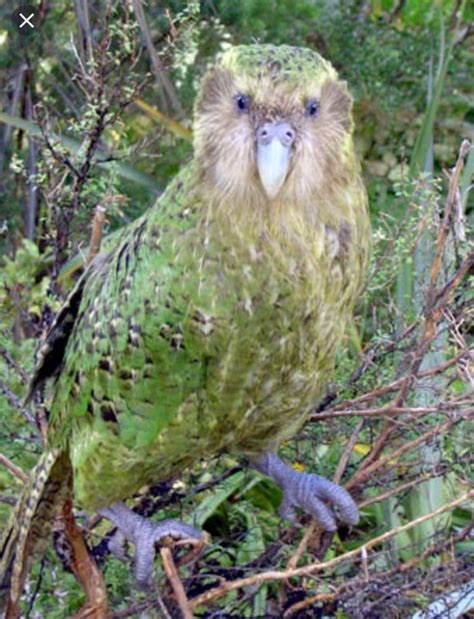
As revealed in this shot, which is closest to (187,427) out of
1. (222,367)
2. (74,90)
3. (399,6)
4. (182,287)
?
(222,367)

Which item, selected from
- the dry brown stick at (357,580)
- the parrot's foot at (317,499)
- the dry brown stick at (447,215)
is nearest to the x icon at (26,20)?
the parrot's foot at (317,499)

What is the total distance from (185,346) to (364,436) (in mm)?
861

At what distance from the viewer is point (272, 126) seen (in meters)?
1.98

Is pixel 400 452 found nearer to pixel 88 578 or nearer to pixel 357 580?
pixel 357 580

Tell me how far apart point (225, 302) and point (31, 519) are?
692mm

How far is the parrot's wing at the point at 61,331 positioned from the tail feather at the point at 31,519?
0.17 meters

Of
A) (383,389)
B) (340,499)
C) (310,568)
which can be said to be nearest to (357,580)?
(310,568)

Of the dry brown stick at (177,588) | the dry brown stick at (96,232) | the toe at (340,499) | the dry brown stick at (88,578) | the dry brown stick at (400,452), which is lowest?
the dry brown stick at (88,578)

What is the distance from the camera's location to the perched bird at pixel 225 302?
206cm

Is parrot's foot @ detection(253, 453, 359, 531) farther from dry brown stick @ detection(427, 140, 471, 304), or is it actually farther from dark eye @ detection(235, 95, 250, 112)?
dark eye @ detection(235, 95, 250, 112)

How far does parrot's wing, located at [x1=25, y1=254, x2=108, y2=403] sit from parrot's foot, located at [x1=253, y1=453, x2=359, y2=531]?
0.57 m

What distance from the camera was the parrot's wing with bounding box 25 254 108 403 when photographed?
2.50 meters

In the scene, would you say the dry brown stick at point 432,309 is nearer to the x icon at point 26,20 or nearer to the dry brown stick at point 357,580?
the dry brown stick at point 357,580

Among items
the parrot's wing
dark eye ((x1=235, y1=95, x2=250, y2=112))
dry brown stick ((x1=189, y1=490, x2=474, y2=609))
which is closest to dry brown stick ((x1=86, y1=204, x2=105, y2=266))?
the parrot's wing
